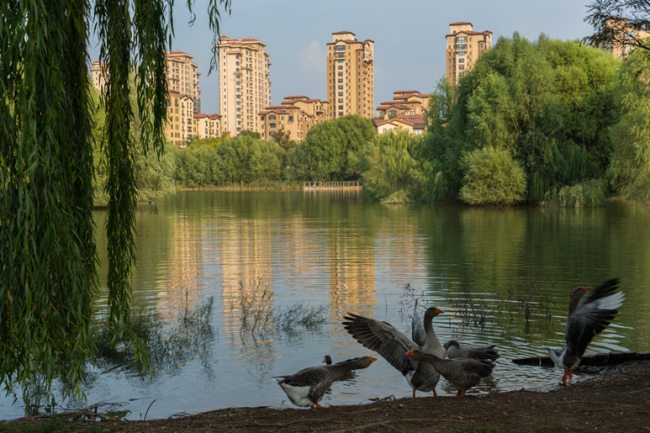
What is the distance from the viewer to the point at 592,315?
8.09 meters

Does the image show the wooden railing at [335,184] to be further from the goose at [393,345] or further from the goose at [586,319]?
the goose at [393,345]

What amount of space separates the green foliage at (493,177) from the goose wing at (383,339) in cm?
4661

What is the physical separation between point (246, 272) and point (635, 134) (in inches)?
1110

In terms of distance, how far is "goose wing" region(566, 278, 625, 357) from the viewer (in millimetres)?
7930

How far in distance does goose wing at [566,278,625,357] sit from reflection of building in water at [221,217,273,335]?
22.7 ft

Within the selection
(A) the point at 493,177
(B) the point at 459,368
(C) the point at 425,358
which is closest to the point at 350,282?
(B) the point at 459,368

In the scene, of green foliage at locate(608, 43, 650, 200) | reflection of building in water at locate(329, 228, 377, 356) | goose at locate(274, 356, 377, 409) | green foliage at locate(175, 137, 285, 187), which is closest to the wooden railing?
green foliage at locate(175, 137, 285, 187)

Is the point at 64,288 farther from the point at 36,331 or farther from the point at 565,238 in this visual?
the point at 565,238

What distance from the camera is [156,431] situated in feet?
20.7

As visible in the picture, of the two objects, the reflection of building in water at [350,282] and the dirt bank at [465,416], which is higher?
the dirt bank at [465,416]

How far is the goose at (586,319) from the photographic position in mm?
7949

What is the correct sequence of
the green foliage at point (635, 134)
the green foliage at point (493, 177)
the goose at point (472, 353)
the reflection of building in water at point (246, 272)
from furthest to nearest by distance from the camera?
the green foliage at point (493, 177), the green foliage at point (635, 134), the reflection of building in water at point (246, 272), the goose at point (472, 353)

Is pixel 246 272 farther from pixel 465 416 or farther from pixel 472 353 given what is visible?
pixel 465 416

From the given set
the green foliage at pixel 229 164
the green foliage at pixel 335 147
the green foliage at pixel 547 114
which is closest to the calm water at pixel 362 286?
the green foliage at pixel 547 114
